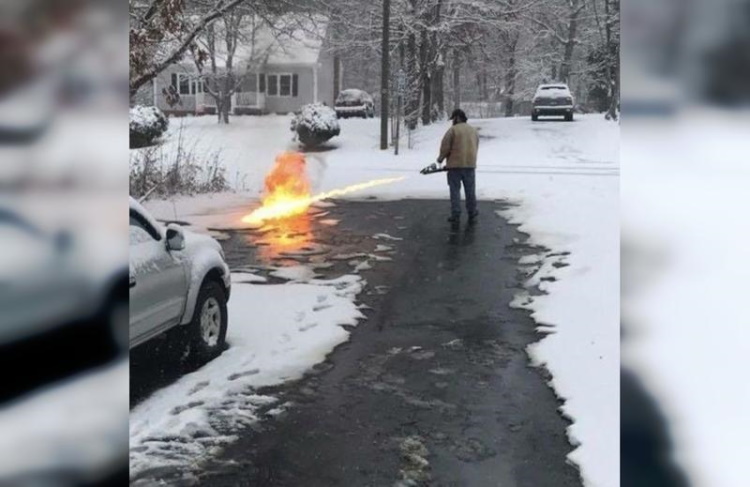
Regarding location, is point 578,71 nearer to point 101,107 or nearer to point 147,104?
point 147,104

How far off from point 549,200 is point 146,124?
71.2 inches

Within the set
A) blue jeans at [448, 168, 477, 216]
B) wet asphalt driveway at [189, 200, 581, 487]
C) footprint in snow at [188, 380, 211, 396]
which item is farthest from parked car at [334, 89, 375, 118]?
footprint in snow at [188, 380, 211, 396]

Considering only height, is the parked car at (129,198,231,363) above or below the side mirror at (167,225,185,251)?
below

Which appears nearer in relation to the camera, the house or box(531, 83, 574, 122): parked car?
box(531, 83, 574, 122): parked car

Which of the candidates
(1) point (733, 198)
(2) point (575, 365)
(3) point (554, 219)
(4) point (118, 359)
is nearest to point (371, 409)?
(2) point (575, 365)

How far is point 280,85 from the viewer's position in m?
4.11

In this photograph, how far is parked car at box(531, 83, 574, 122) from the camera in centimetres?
349

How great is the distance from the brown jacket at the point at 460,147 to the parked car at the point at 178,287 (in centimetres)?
111

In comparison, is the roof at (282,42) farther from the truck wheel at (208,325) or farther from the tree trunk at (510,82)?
the truck wheel at (208,325)

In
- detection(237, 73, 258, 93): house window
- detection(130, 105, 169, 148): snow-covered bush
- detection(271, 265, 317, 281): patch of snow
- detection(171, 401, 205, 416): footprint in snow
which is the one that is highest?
detection(237, 73, 258, 93): house window

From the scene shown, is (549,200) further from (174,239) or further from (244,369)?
(174,239)

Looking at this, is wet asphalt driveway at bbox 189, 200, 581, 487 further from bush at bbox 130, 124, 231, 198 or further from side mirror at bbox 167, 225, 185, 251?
side mirror at bbox 167, 225, 185, 251

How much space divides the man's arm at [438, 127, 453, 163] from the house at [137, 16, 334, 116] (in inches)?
23.3

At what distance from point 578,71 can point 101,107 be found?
2.18 meters
